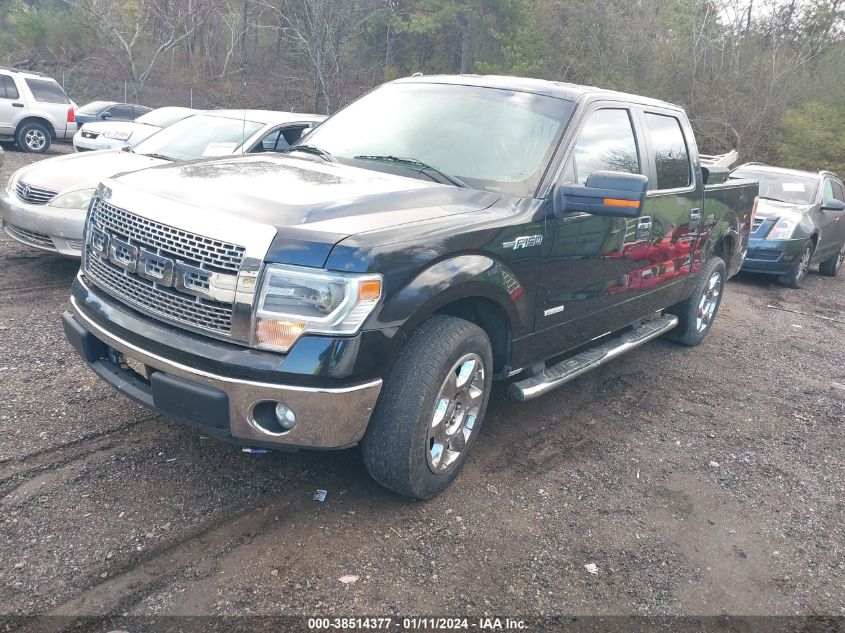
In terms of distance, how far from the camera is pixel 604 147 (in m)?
4.23

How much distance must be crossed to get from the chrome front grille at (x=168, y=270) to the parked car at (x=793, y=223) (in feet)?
29.0

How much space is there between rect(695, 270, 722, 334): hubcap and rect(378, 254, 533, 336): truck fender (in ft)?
10.7

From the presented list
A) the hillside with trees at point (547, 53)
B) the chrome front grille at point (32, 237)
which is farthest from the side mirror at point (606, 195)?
the hillside with trees at point (547, 53)

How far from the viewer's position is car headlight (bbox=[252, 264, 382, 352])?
2660mm

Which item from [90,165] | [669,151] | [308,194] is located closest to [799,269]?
[669,151]

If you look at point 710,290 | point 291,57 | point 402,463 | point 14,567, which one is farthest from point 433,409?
point 291,57

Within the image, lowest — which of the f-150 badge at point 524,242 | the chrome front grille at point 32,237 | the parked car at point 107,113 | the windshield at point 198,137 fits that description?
the parked car at point 107,113

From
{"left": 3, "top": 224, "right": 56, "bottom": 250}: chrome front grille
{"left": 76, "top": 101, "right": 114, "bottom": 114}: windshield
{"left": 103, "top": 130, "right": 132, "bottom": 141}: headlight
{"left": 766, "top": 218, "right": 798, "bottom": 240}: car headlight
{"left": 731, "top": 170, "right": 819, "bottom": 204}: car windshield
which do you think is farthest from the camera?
{"left": 76, "top": 101, "right": 114, "bottom": 114}: windshield

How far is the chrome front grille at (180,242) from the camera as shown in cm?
270

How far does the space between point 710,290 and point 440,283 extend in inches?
167

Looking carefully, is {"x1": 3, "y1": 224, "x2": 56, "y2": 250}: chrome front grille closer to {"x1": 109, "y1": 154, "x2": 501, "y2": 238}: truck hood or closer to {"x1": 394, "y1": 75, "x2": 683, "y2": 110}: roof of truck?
{"x1": 109, "y1": 154, "x2": 501, "y2": 238}: truck hood

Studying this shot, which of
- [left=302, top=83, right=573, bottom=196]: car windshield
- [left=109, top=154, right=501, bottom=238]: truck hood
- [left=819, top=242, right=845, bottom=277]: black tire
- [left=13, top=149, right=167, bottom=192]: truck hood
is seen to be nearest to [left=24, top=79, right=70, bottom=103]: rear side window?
[left=13, top=149, right=167, bottom=192]: truck hood

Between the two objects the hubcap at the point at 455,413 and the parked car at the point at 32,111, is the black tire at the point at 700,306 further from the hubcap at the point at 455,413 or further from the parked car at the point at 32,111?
the parked car at the point at 32,111

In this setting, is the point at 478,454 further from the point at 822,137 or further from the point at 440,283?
the point at 822,137
